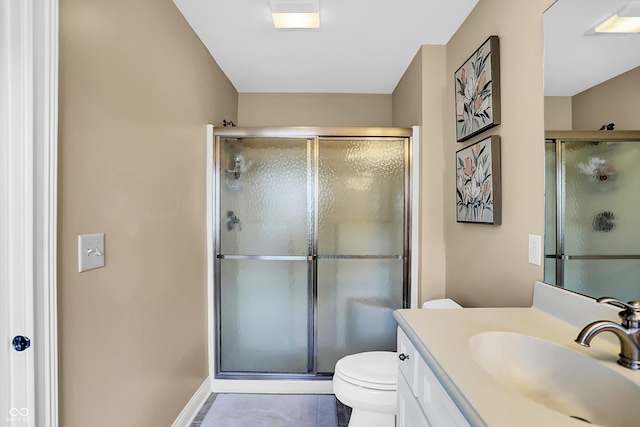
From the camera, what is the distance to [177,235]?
1818mm

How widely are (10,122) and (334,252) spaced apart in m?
1.87

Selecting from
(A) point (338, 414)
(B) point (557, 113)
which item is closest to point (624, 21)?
(B) point (557, 113)

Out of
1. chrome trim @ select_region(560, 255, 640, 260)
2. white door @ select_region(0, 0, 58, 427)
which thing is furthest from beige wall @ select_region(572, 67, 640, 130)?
white door @ select_region(0, 0, 58, 427)

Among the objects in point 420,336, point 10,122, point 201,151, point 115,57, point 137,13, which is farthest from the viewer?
point 201,151

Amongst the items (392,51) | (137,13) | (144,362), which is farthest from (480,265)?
(137,13)

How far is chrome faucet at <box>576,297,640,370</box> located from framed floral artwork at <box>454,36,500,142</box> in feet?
3.34

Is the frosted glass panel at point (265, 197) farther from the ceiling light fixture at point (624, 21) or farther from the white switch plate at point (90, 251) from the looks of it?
the ceiling light fixture at point (624, 21)

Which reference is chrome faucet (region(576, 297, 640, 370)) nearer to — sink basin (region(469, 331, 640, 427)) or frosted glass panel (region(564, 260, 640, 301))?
sink basin (region(469, 331, 640, 427))

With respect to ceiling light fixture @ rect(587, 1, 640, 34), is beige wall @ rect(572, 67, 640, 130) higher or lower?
lower

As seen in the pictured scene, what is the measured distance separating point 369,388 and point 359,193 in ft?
4.21

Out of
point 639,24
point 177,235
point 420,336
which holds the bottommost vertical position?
point 420,336

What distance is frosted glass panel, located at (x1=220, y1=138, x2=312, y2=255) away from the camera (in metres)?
2.35

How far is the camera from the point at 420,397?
3.15ft

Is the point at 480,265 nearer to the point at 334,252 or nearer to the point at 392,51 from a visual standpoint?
the point at 334,252
